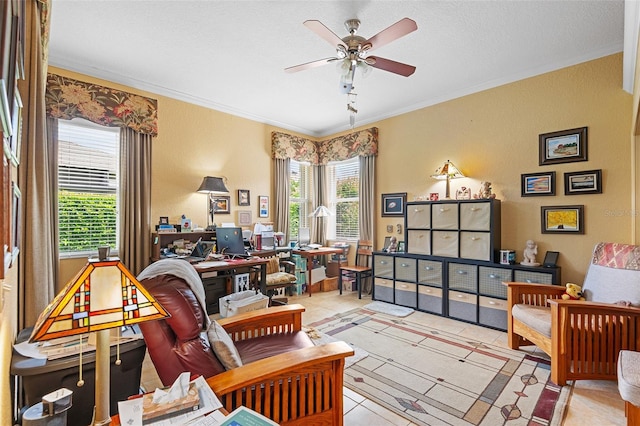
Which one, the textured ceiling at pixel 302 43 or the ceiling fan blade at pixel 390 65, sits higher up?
the textured ceiling at pixel 302 43

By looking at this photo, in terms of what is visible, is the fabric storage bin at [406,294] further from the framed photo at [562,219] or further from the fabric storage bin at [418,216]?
the framed photo at [562,219]

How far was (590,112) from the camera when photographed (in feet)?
10.4

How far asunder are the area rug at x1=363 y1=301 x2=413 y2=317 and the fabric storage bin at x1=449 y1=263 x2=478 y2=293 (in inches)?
26.4

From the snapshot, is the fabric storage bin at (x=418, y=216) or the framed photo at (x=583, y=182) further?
the fabric storage bin at (x=418, y=216)

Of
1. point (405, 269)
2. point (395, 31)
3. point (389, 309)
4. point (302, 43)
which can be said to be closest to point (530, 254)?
point (405, 269)

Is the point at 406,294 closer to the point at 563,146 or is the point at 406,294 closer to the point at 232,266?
the point at 232,266

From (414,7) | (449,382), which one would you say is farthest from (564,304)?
(414,7)

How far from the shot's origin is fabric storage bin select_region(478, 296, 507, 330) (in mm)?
3398

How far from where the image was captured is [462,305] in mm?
3729

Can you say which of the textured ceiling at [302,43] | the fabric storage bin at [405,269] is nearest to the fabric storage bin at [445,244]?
the fabric storage bin at [405,269]

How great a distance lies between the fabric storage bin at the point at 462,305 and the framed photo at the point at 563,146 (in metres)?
1.76

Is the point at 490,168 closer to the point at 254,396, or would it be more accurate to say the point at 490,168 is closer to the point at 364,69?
the point at 364,69

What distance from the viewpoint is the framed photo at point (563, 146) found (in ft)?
10.5

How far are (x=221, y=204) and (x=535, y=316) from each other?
403cm
